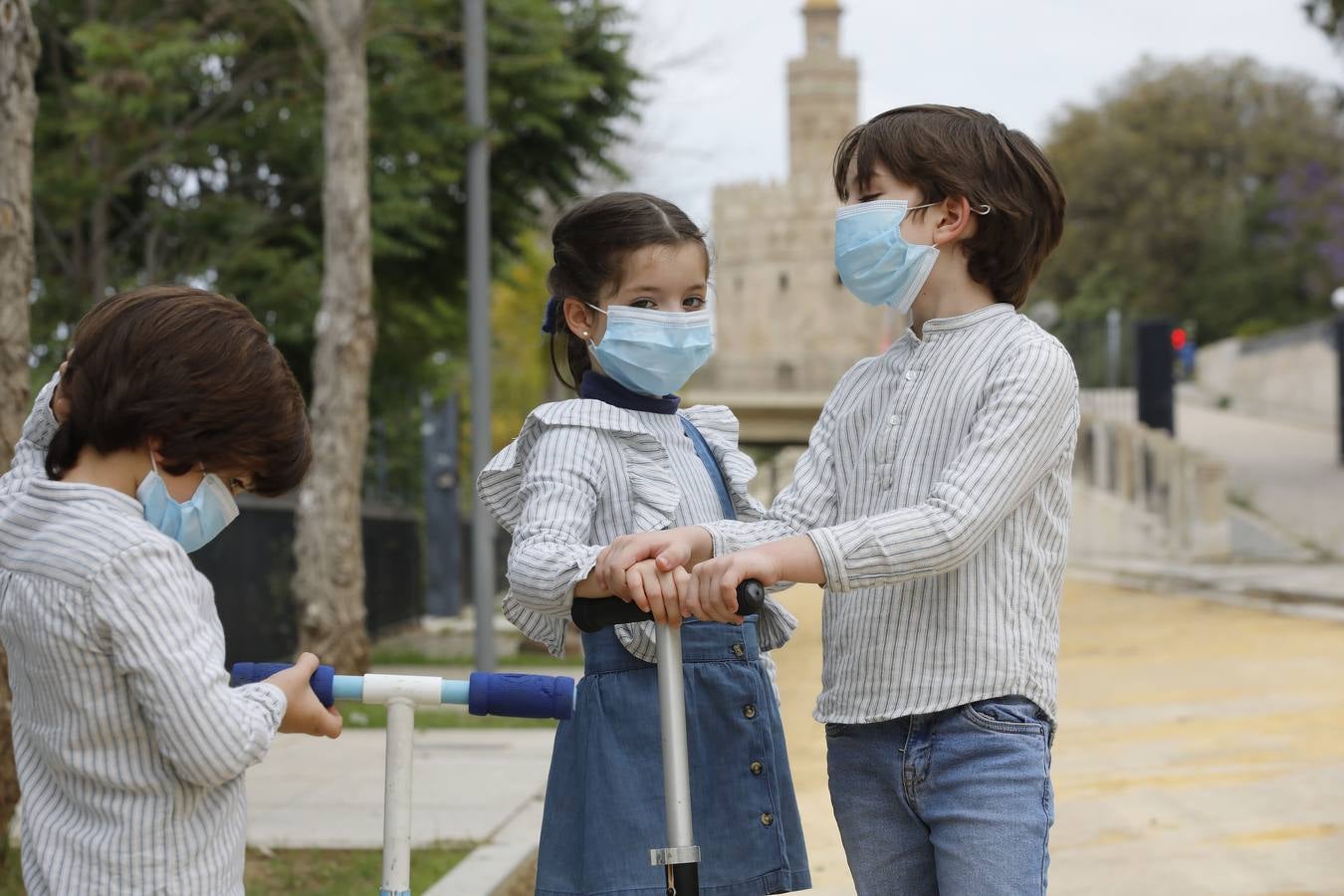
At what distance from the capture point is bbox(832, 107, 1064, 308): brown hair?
2.85 metres

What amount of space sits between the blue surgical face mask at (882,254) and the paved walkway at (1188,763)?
10.2 feet

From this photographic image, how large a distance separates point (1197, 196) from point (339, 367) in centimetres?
5261

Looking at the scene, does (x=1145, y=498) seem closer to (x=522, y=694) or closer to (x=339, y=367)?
(x=339, y=367)

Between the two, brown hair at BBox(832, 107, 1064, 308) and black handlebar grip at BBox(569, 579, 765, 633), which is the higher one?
brown hair at BBox(832, 107, 1064, 308)

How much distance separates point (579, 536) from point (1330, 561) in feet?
76.3

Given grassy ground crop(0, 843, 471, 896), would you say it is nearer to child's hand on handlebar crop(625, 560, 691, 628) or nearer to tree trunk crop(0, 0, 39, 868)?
tree trunk crop(0, 0, 39, 868)

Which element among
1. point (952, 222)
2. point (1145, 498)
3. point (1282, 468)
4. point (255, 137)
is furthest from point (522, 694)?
point (1282, 468)

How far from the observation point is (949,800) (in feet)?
8.68

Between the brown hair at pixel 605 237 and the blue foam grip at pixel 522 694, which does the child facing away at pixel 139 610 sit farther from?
the brown hair at pixel 605 237

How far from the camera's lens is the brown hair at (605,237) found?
120 inches

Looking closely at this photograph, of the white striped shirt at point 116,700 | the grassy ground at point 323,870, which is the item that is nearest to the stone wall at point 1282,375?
the grassy ground at point 323,870

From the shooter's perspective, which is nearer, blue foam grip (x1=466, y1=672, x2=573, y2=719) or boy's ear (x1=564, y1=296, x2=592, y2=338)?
blue foam grip (x1=466, y1=672, x2=573, y2=719)

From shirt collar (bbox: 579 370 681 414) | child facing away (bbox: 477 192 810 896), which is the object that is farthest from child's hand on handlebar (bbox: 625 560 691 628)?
shirt collar (bbox: 579 370 681 414)

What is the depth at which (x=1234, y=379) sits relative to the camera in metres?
51.3
